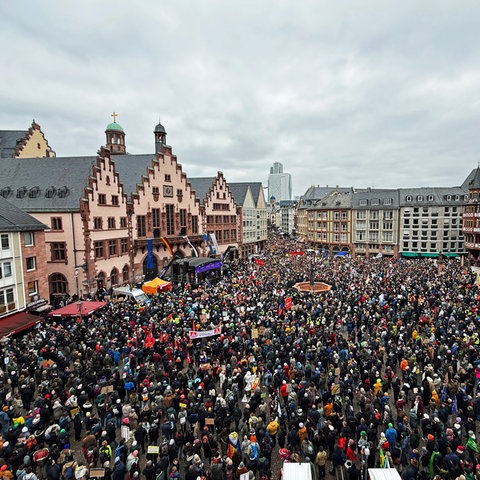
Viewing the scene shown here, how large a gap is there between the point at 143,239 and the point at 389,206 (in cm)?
5539

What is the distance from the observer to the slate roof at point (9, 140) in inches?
2108

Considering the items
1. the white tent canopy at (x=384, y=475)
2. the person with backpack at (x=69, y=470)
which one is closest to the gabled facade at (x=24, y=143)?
the person with backpack at (x=69, y=470)

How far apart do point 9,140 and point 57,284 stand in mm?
33650

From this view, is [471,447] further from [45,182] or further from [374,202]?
[374,202]

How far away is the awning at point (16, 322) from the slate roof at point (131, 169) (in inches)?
955

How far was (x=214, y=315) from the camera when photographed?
27.0 meters

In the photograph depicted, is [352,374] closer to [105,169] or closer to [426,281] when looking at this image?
[426,281]

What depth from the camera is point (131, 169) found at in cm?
5044

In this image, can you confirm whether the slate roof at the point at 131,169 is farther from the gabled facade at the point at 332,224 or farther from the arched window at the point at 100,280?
the gabled facade at the point at 332,224

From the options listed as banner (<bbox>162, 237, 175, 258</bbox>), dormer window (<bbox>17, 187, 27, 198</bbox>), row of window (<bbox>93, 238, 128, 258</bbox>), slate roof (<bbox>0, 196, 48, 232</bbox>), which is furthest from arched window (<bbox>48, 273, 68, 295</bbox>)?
banner (<bbox>162, 237, 175, 258</bbox>)

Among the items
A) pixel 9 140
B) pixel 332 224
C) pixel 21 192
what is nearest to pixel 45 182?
pixel 21 192

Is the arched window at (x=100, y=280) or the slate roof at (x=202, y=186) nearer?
the arched window at (x=100, y=280)

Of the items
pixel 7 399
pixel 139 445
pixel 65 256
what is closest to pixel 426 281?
pixel 139 445

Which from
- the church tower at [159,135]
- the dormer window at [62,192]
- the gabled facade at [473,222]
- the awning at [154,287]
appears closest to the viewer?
the awning at [154,287]
